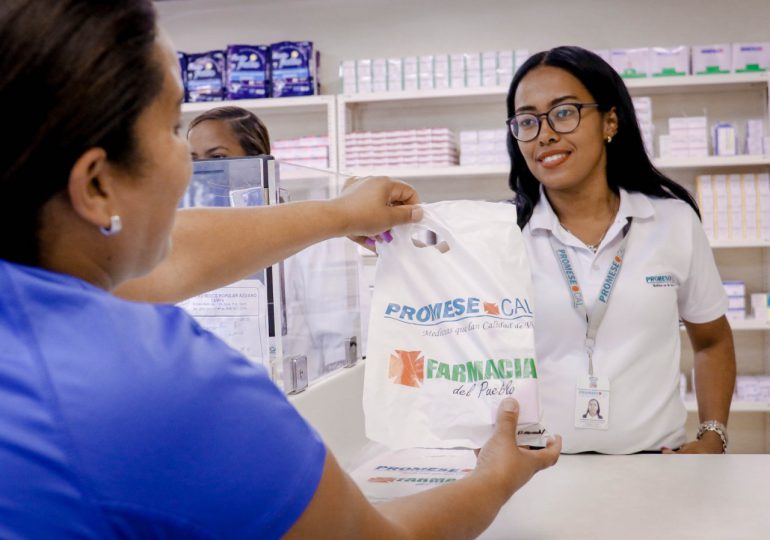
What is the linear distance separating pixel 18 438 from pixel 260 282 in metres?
0.87

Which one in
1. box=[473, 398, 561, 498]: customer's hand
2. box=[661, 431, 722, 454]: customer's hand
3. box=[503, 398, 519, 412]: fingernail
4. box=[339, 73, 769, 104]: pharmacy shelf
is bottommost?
box=[661, 431, 722, 454]: customer's hand

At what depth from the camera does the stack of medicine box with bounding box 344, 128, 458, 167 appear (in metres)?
4.36

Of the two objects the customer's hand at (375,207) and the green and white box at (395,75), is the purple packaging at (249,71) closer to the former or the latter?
the green and white box at (395,75)

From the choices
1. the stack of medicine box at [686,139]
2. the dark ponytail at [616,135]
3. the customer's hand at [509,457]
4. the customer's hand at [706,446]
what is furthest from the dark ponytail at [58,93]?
the stack of medicine box at [686,139]

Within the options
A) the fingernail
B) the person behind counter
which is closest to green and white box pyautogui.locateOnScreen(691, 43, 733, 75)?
the person behind counter

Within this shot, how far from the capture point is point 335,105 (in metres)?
4.50

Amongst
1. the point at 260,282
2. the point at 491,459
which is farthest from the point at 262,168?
the point at 491,459

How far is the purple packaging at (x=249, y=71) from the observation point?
15.0 ft

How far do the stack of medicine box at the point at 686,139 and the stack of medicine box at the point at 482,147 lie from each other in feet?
2.83

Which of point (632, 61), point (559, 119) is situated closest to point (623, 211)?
point (559, 119)

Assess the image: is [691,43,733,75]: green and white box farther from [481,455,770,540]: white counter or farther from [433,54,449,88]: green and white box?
[481,455,770,540]: white counter

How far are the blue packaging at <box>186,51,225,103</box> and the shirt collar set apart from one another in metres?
3.07

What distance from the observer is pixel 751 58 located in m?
4.11

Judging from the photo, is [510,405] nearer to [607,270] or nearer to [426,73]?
[607,270]
